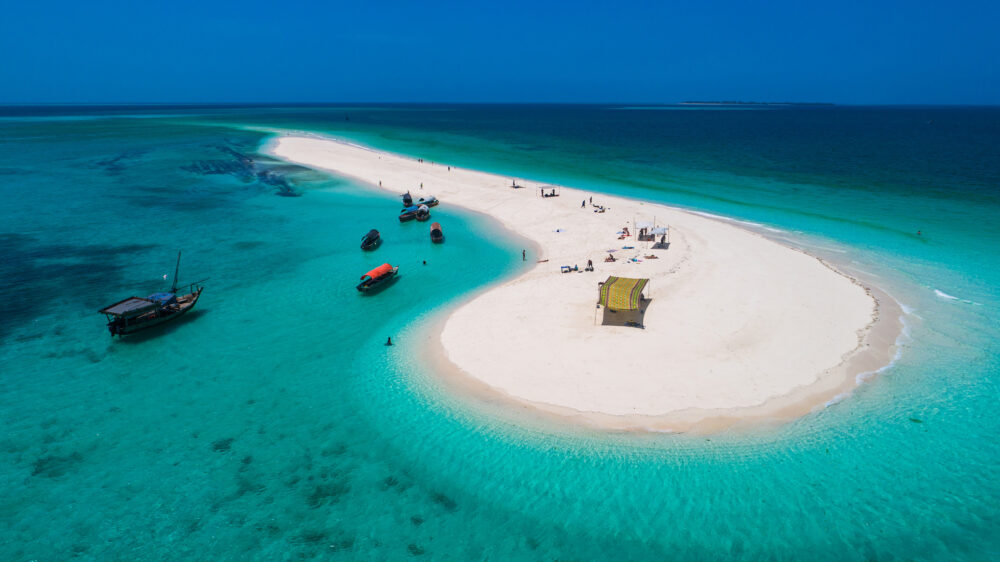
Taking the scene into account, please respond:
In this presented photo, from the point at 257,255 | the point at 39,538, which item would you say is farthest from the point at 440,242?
the point at 39,538

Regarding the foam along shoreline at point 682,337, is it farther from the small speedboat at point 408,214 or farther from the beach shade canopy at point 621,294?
the small speedboat at point 408,214

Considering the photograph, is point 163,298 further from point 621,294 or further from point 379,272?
point 621,294

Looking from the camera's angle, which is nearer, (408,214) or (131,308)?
(131,308)

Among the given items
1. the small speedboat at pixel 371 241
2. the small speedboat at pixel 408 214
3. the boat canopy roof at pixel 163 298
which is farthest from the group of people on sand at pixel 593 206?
the boat canopy roof at pixel 163 298

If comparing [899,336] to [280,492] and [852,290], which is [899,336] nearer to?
[852,290]

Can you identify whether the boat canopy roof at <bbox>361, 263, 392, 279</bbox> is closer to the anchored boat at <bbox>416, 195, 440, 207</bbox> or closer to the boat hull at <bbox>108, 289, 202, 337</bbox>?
the boat hull at <bbox>108, 289, 202, 337</bbox>

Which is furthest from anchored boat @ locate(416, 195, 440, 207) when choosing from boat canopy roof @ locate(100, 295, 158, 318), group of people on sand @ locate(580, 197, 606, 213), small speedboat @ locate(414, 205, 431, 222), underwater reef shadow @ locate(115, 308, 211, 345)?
boat canopy roof @ locate(100, 295, 158, 318)

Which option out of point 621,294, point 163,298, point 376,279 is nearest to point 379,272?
point 376,279
